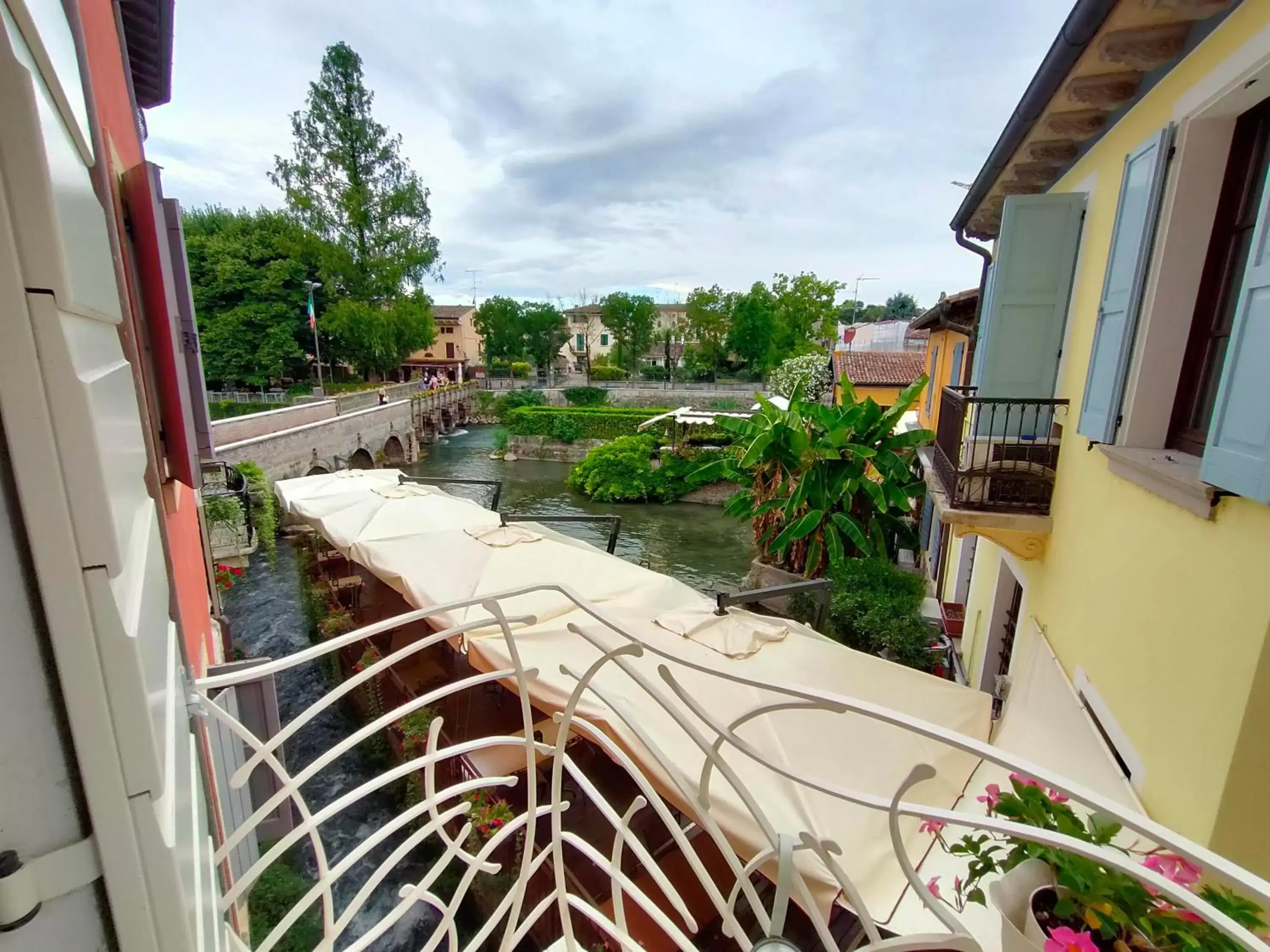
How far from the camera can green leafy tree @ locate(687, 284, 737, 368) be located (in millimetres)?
46000

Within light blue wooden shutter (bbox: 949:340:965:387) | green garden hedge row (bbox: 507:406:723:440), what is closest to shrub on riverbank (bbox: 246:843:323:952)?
light blue wooden shutter (bbox: 949:340:965:387)

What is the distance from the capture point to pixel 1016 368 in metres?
5.00

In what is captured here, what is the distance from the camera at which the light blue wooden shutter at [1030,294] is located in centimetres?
459

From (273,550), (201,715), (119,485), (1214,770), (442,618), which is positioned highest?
(119,485)

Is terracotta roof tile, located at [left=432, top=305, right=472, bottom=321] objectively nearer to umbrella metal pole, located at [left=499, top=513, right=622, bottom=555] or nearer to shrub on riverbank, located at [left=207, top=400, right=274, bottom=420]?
shrub on riverbank, located at [left=207, top=400, right=274, bottom=420]

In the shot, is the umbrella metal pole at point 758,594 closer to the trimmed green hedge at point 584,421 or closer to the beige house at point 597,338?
the trimmed green hedge at point 584,421

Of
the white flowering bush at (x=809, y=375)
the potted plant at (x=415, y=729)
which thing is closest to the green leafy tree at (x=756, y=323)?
the white flowering bush at (x=809, y=375)

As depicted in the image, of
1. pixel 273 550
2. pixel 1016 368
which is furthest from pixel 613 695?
pixel 273 550

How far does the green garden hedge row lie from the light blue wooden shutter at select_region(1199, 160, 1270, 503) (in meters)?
29.8

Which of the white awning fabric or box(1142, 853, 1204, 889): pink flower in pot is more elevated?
box(1142, 853, 1204, 889): pink flower in pot

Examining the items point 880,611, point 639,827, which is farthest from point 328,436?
point 639,827

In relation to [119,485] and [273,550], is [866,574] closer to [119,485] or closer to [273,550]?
[119,485]

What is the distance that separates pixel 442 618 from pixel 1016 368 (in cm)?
567

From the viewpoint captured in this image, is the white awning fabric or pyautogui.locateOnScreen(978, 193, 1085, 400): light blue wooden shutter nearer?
the white awning fabric
